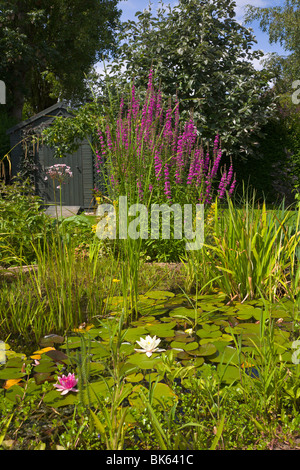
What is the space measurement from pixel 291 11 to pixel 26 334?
18.0 m

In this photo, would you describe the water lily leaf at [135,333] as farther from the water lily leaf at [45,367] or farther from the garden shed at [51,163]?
the garden shed at [51,163]

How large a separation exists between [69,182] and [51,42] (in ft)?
34.3

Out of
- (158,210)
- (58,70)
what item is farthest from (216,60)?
(58,70)

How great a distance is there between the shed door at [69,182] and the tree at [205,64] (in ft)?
10.3

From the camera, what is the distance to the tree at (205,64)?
9.08 metres

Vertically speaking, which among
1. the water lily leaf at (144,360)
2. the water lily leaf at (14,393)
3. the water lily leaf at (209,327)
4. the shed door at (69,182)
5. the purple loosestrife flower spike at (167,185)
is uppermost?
the shed door at (69,182)

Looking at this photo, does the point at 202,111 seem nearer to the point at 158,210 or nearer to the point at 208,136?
the point at 208,136

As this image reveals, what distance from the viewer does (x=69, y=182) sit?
1183cm

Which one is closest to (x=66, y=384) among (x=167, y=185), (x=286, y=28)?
(x=167, y=185)

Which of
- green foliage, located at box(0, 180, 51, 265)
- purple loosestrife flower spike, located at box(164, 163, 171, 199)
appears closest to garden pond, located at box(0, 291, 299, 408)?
purple loosestrife flower spike, located at box(164, 163, 171, 199)

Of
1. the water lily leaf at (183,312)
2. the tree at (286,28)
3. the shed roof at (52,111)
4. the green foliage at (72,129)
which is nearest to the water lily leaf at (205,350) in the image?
the water lily leaf at (183,312)

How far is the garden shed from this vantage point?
457 inches

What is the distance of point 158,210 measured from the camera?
417 cm

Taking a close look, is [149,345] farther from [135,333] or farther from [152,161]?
[152,161]
